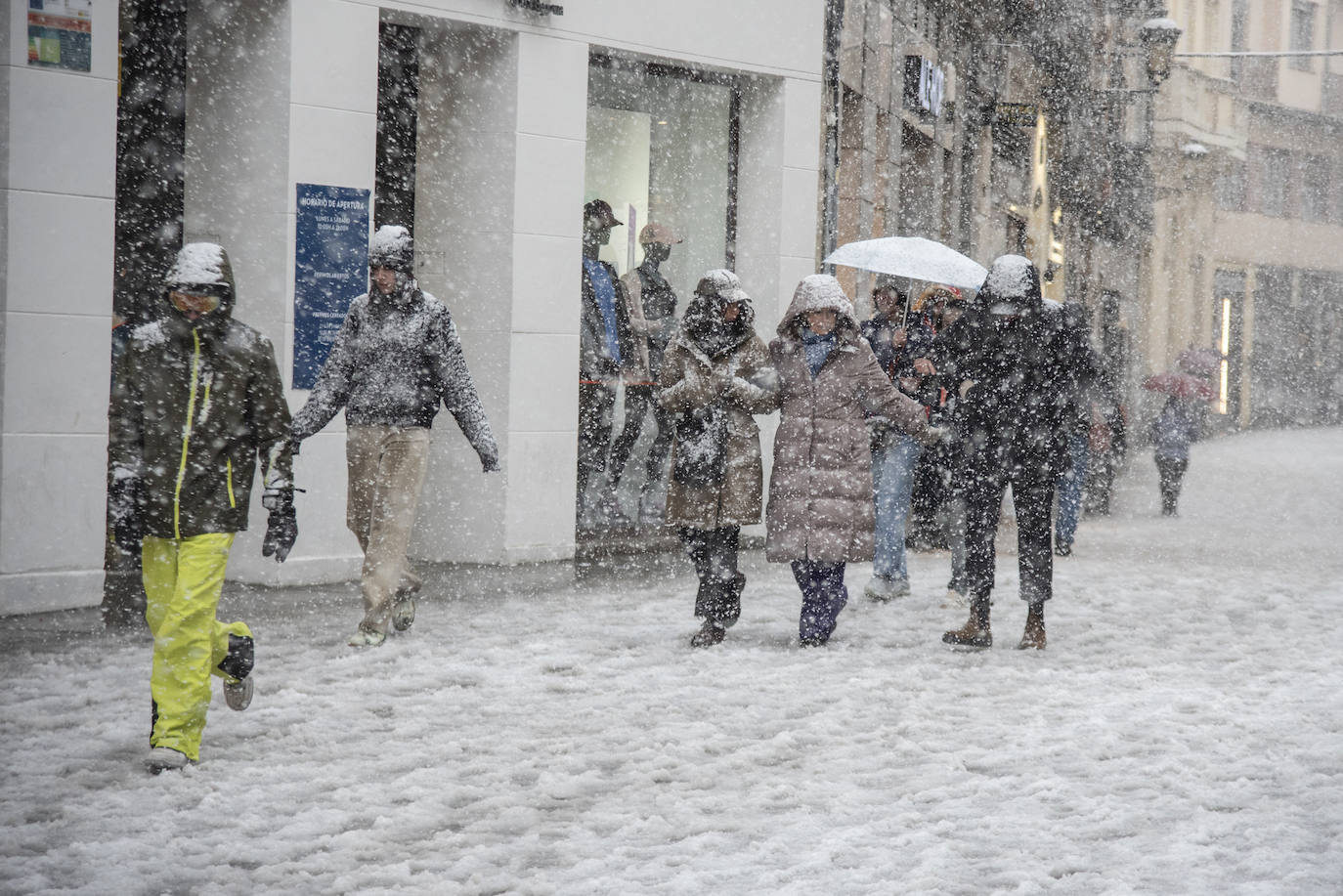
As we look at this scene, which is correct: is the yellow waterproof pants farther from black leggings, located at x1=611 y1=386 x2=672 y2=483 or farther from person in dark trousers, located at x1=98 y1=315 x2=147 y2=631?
black leggings, located at x1=611 y1=386 x2=672 y2=483

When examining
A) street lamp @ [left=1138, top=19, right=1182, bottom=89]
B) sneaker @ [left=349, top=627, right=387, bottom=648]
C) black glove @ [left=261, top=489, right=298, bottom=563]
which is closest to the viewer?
black glove @ [left=261, top=489, right=298, bottom=563]

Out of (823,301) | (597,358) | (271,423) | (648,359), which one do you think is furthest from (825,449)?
(648,359)

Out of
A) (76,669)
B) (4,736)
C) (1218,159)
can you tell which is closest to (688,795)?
(4,736)

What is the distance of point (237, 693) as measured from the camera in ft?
19.7

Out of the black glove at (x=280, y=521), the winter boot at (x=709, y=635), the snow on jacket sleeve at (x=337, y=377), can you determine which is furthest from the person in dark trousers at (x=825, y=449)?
the black glove at (x=280, y=521)

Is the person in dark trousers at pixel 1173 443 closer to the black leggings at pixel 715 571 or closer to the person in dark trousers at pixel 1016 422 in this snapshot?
the person in dark trousers at pixel 1016 422

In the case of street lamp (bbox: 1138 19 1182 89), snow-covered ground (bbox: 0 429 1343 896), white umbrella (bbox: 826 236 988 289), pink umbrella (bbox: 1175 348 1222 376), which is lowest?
snow-covered ground (bbox: 0 429 1343 896)

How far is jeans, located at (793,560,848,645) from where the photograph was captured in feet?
27.1

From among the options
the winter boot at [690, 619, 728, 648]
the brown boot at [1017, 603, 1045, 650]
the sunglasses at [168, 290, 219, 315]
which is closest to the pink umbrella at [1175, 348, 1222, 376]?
the brown boot at [1017, 603, 1045, 650]

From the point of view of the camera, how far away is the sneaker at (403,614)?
8188 millimetres

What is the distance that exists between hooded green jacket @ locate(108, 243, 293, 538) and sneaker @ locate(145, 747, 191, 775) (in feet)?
2.38

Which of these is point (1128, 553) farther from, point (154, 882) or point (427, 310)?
point (154, 882)

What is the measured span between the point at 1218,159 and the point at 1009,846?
124 ft

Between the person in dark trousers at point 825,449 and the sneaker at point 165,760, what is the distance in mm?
3416
